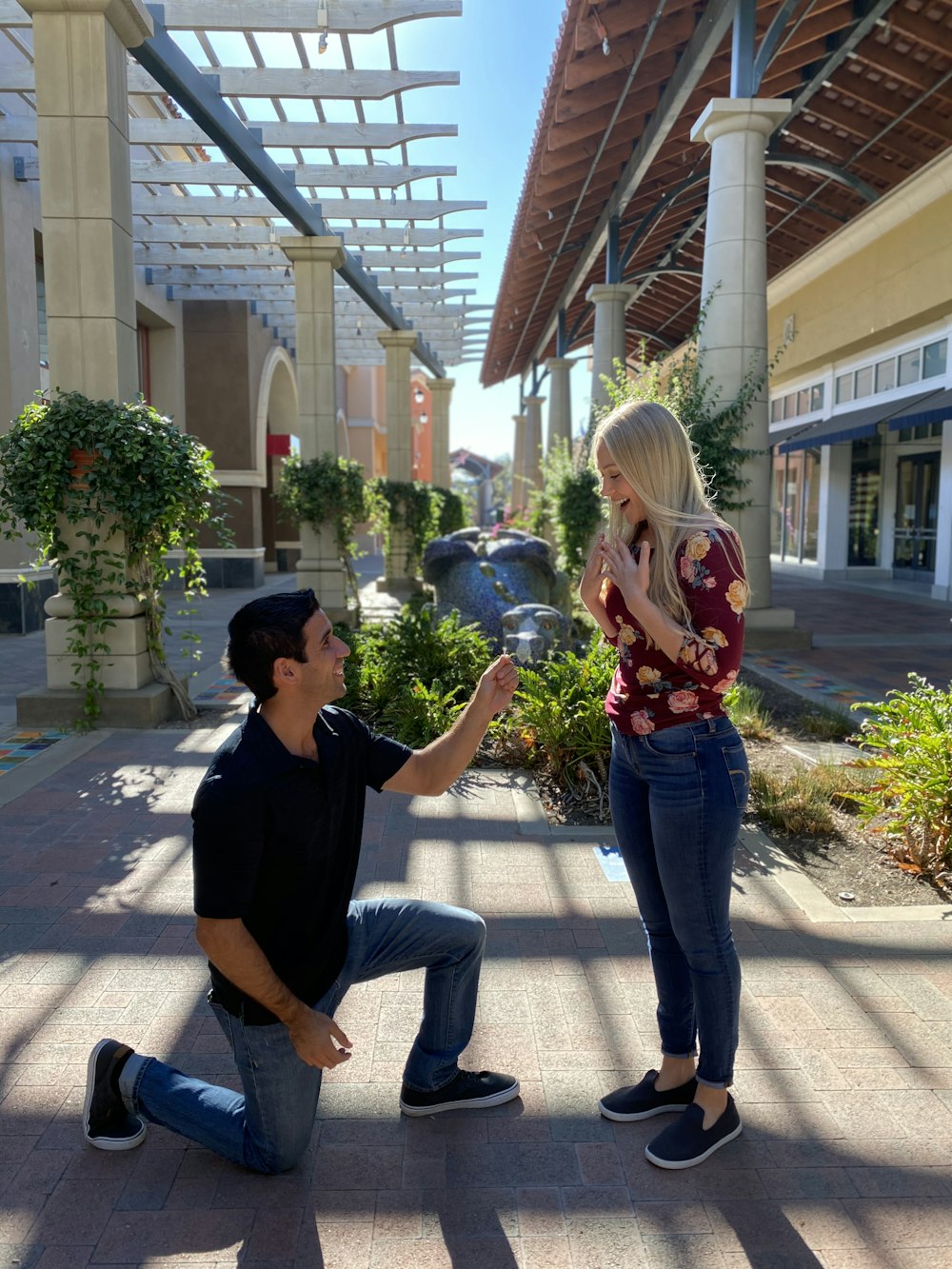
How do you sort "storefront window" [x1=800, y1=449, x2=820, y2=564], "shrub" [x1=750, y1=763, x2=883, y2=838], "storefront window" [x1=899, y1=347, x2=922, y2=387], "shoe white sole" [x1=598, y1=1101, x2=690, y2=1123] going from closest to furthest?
1. "shoe white sole" [x1=598, y1=1101, x2=690, y2=1123]
2. "shrub" [x1=750, y1=763, x2=883, y2=838]
3. "storefront window" [x1=899, y1=347, x2=922, y2=387]
4. "storefront window" [x1=800, y1=449, x2=820, y2=564]

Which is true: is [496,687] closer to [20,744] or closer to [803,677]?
[20,744]

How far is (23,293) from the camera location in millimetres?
11039

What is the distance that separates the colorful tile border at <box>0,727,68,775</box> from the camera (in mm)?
5680

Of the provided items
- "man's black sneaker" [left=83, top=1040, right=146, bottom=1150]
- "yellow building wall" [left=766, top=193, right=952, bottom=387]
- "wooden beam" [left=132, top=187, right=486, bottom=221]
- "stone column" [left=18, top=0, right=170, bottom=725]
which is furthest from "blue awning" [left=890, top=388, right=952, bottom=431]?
"man's black sneaker" [left=83, top=1040, right=146, bottom=1150]

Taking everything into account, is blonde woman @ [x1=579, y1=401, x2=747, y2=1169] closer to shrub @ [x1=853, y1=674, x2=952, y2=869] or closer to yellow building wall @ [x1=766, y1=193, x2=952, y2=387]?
shrub @ [x1=853, y1=674, x2=952, y2=869]

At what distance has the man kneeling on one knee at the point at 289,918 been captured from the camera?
201 centimetres

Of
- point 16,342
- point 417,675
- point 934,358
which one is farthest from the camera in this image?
point 934,358

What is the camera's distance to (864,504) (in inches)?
754

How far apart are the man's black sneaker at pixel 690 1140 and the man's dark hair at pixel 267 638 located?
1.41 meters

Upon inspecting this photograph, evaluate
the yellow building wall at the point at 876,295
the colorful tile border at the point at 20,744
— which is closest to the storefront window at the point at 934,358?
the yellow building wall at the point at 876,295

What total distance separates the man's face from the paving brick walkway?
1.14 m

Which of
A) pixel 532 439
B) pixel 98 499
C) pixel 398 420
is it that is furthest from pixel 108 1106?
pixel 532 439

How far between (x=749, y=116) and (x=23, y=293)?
26.5 ft

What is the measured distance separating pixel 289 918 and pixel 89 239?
5.67 meters
